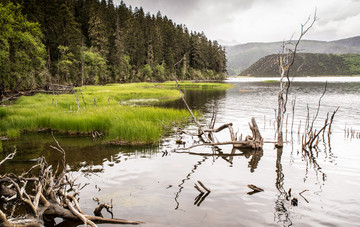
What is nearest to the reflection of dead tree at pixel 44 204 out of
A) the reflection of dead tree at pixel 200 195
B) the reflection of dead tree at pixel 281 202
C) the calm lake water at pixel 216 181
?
the calm lake water at pixel 216 181

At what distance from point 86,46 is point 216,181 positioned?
71.6 meters

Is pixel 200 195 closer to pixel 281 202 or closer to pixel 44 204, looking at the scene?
pixel 281 202

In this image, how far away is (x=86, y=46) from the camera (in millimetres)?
69000

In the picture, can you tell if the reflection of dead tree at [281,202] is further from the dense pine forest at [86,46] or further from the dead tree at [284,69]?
the dense pine forest at [86,46]

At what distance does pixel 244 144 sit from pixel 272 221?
696 cm

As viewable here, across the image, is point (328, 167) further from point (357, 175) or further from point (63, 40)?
point (63, 40)

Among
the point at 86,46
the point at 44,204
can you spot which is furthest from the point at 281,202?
the point at 86,46

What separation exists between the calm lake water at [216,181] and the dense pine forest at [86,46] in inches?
587

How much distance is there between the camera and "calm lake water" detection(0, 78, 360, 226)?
603 cm

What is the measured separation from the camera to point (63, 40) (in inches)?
2221

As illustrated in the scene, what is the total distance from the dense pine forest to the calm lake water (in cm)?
1490

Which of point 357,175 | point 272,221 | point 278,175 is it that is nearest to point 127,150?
point 278,175

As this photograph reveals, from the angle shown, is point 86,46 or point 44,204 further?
point 86,46

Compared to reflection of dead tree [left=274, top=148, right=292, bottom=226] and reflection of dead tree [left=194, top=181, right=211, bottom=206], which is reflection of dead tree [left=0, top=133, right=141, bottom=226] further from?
reflection of dead tree [left=274, top=148, right=292, bottom=226]
